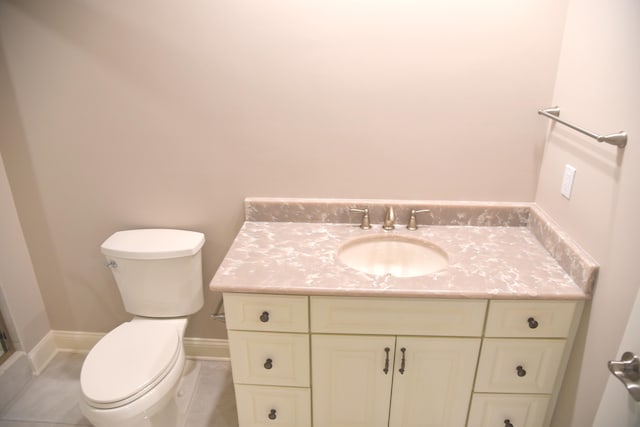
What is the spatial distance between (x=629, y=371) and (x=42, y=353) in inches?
96.9

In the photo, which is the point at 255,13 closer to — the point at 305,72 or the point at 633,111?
the point at 305,72

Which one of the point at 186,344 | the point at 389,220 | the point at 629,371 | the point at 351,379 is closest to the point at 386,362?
the point at 351,379

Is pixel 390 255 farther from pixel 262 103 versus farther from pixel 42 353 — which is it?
pixel 42 353

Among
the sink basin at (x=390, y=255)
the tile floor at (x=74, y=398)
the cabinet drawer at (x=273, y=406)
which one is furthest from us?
the tile floor at (x=74, y=398)

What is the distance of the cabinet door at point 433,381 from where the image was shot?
4.91 feet

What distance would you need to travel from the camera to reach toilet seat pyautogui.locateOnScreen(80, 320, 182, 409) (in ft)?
4.92

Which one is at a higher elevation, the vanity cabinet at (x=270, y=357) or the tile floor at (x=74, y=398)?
the vanity cabinet at (x=270, y=357)

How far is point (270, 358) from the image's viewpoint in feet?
5.10

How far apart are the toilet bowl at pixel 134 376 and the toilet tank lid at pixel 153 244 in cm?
30

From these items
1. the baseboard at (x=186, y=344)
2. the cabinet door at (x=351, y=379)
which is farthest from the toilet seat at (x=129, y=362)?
the cabinet door at (x=351, y=379)

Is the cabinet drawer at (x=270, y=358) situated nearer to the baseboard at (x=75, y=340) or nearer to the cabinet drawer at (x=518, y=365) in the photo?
the cabinet drawer at (x=518, y=365)

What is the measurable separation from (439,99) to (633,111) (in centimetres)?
65

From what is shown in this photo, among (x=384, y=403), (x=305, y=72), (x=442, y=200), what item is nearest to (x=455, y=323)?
(x=384, y=403)

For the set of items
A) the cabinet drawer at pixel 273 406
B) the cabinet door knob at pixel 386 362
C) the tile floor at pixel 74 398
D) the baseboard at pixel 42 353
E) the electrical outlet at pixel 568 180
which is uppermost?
the electrical outlet at pixel 568 180
